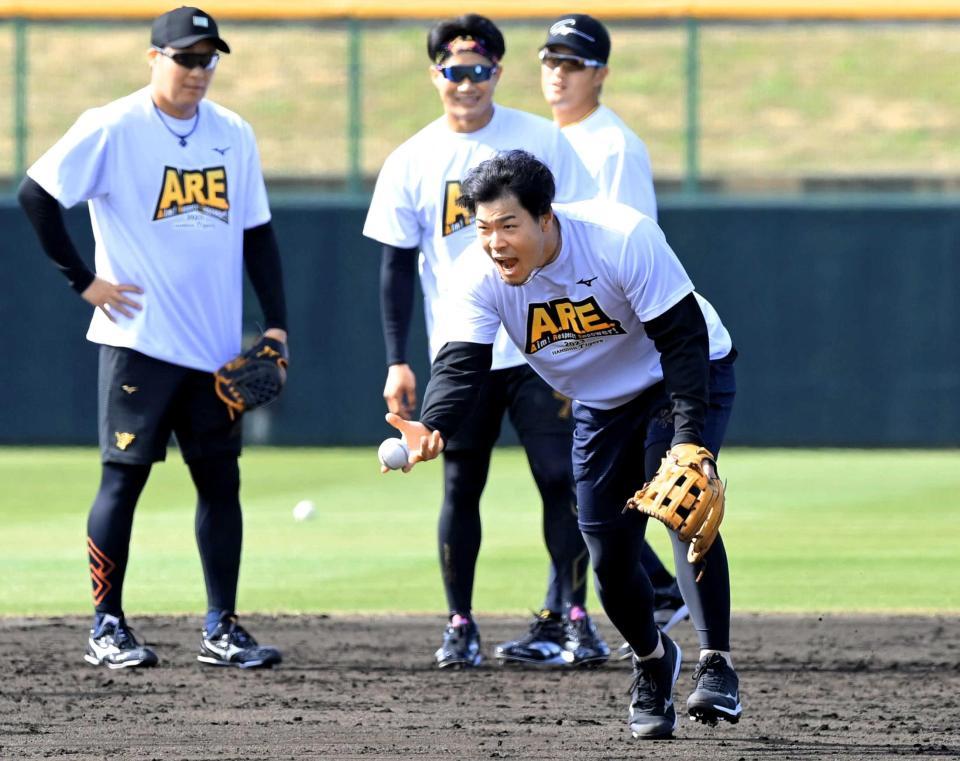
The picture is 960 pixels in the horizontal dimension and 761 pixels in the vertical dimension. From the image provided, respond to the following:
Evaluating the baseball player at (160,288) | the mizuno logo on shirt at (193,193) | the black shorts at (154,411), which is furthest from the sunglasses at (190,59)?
the black shorts at (154,411)

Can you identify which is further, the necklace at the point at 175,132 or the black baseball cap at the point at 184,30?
the necklace at the point at 175,132

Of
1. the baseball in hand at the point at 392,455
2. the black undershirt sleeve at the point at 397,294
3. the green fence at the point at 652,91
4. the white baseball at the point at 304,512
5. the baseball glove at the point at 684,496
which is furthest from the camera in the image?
the green fence at the point at 652,91

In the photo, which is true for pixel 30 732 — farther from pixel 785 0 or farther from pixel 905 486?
pixel 785 0

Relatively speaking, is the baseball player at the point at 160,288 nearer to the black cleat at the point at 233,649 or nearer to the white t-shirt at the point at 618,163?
the black cleat at the point at 233,649

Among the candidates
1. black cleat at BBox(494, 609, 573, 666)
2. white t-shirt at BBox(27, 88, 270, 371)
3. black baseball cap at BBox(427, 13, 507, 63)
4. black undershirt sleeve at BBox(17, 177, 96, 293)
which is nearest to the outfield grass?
black cleat at BBox(494, 609, 573, 666)

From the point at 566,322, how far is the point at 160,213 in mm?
2015

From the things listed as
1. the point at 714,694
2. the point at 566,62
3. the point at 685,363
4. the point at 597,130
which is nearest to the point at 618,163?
the point at 597,130

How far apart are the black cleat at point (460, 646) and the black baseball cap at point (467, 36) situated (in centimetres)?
196

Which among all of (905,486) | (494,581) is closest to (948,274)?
(905,486)

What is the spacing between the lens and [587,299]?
4.76 meters

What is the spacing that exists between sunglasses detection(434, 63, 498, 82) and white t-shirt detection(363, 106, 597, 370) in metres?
0.19

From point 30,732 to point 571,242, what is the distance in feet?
6.64

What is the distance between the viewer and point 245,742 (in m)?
4.88

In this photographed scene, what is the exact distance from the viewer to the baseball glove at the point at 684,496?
457 cm
